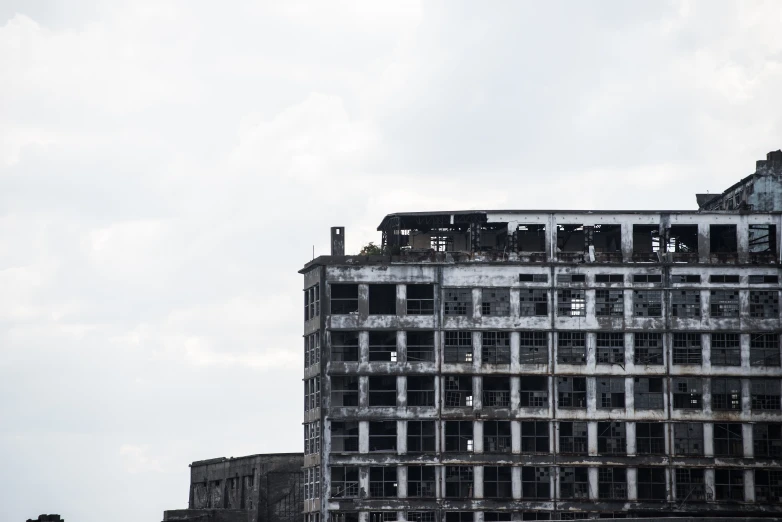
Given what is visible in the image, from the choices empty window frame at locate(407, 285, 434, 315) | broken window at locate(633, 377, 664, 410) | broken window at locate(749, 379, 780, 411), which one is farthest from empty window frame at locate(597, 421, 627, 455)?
empty window frame at locate(407, 285, 434, 315)

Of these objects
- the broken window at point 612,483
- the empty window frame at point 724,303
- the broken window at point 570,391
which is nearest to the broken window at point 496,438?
the broken window at point 570,391

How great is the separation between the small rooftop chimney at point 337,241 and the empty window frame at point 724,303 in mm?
21241

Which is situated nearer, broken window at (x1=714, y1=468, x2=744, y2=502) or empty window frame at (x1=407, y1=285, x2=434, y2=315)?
broken window at (x1=714, y1=468, x2=744, y2=502)

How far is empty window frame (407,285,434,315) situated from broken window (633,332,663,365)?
11703 mm

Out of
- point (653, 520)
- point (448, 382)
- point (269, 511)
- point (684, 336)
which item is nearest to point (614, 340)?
point (684, 336)

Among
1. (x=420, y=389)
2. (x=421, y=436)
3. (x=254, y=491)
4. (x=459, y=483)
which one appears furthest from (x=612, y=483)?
(x=254, y=491)

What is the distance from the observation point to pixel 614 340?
293 feet

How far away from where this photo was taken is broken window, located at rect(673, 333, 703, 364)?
89.1 metres

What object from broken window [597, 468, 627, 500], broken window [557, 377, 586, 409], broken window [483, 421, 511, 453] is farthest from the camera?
broken window [557, 377, 586, 409]

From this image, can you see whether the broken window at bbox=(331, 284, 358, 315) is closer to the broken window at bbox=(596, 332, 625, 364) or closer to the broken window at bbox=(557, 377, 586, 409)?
the broken window at bbox=(557, 377, 586, 409)

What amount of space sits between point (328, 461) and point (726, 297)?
24.3 m

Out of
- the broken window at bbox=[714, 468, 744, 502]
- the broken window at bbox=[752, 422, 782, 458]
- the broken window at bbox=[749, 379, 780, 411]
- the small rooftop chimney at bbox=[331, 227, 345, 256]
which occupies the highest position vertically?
the small rooftop chimney at bbox=[331, 227, 345, 256]

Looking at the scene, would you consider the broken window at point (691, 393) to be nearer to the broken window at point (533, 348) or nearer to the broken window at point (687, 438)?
the broken window at point (687, 438)

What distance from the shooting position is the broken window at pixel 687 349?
8912 cm
